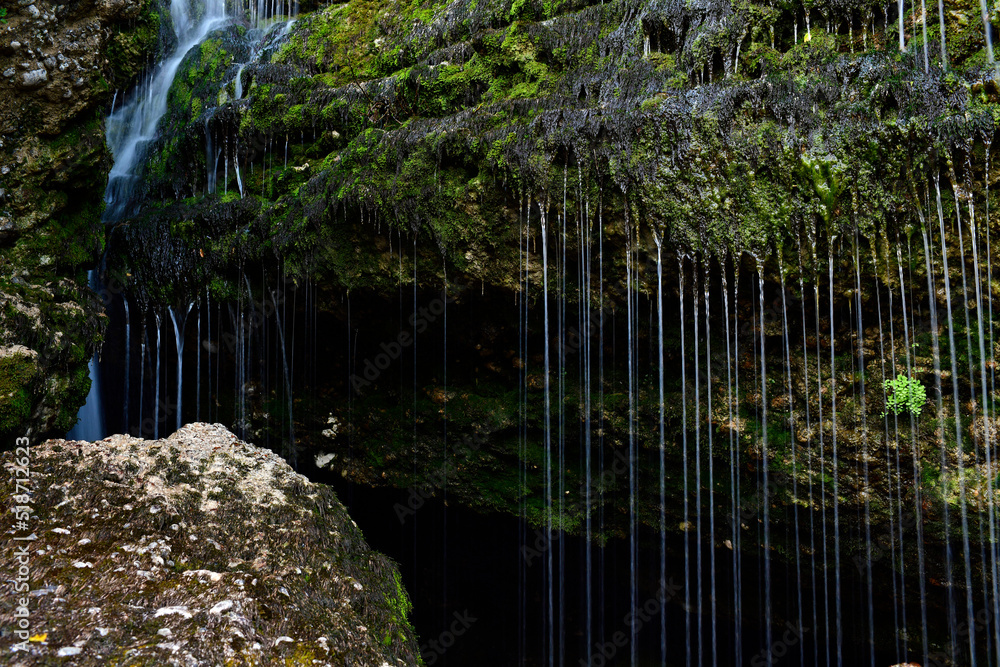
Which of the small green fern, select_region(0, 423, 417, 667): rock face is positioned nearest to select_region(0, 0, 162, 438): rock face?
select_region(0, 423, 417, 667): rock face

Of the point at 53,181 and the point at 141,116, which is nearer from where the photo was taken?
the point at 53,181

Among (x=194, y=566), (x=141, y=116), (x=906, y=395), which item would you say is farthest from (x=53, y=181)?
(x=906, y=395)

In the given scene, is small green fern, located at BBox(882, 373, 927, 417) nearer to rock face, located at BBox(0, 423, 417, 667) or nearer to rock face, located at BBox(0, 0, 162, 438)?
rock face, located at BBox(0, 423, 417, 667)

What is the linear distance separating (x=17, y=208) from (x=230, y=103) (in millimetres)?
3549

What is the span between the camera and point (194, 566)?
3082mm

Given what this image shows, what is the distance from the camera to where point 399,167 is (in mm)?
6867

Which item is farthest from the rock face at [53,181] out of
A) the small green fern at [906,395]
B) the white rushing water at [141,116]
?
the small green fern at [906,395]

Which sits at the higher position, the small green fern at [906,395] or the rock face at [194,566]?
the small green fern at [906,395]

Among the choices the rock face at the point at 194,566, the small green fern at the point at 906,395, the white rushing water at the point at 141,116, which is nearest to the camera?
the rock face at the point at 194,566

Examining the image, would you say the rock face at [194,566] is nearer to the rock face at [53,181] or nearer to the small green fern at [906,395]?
the rock face at [53,181]

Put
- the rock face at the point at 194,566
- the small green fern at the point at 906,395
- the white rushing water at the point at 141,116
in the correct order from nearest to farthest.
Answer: the rock face at the point at 194,566 < the small green fern at the point at 906,395 < the white rushing water at the point at 141,116

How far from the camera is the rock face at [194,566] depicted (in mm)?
2643

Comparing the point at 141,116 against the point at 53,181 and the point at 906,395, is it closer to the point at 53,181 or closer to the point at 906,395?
the point at 53,181

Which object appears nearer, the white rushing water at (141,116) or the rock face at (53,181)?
the rock face at (53,181)
